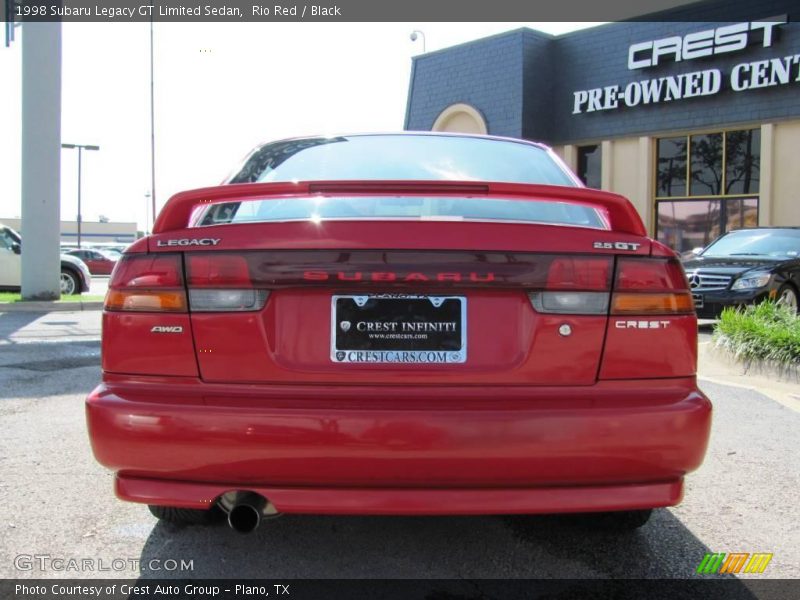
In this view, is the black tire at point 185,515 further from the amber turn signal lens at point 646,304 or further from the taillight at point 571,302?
the amber turn signal lens at point 646,304

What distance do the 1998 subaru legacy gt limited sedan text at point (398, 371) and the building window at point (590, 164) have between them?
17.8 m

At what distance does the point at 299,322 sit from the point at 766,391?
4780 millimetres

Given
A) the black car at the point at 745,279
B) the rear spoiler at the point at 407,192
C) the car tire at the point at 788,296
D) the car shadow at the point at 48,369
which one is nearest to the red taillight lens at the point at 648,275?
the rear spoiler at the point at 407,192

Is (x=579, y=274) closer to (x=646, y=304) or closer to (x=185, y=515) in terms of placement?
(x=646, y=304)

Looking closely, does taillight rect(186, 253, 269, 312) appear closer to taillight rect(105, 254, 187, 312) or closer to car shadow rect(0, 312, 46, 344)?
taillight rect(105, 254, 187, 312)

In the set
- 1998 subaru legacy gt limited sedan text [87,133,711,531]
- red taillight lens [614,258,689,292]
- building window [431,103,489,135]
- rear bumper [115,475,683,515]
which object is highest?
building window [431,103,489,135]

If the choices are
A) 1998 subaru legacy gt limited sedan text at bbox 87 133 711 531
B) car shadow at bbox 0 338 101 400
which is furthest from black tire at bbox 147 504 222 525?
car shadow at bbox 0 338 101 400

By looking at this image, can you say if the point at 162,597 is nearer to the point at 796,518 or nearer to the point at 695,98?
the point at 796,518

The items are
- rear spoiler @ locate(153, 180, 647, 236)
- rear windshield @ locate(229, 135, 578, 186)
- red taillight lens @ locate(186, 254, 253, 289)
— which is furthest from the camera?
rear windshield @ locate(229, 135, 578, 186)

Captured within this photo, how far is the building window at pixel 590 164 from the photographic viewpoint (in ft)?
63.2

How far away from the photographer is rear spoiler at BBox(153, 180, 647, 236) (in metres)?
2.39

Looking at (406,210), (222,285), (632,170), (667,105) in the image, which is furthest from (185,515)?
(632,170)

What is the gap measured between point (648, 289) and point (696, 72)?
16280mm

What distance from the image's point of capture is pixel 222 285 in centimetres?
223
